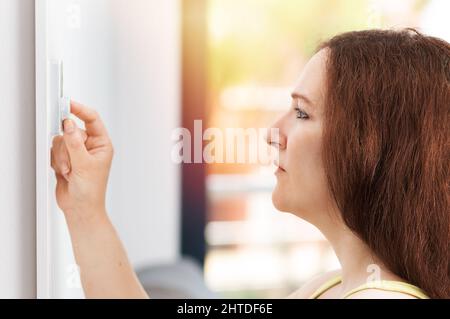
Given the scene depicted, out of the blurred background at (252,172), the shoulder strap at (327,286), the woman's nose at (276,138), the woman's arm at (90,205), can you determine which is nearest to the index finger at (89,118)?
the woman's arm at (90,205)

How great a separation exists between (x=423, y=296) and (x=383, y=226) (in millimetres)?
81

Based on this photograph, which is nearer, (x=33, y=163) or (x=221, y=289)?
(x=33, y=163)

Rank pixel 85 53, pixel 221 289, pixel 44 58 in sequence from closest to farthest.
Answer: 1. pixel 44 58
2. pixel 85 53
3. pixel 221 289

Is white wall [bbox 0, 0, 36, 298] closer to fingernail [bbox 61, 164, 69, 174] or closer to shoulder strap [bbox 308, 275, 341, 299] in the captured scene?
fingernail [bbox 61, 164, 69, 174]

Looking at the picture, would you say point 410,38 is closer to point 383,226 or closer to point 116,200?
point 383,226

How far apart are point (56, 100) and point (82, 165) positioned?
9 cm

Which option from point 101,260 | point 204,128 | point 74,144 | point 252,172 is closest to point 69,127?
point 74,144

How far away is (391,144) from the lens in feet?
2.05

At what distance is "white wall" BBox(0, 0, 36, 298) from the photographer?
57 centimetres

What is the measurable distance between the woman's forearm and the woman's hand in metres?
0.01

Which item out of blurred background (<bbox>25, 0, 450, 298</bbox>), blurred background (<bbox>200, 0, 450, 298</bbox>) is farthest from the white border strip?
blurred background (<bbox>200, 0, 450, 298</bbox>)

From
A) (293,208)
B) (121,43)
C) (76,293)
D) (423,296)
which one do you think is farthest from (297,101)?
(121,43)

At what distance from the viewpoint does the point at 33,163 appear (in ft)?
1.99

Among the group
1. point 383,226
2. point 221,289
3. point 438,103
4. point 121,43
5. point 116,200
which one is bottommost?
point 221,289
